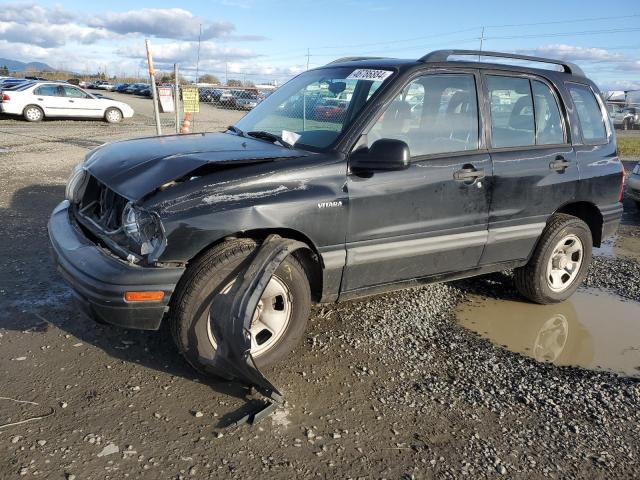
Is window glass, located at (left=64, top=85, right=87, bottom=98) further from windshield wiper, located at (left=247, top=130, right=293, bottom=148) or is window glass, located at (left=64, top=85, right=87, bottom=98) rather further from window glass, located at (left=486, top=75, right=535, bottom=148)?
window glass, located at (left=486, top=75, right=535, bottom=148)

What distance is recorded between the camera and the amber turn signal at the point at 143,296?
2.93 metres

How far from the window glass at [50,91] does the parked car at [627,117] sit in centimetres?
2541

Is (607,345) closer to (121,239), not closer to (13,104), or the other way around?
(121,239)

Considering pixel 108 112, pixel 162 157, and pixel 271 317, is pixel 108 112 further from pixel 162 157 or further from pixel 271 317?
pixel 271 317

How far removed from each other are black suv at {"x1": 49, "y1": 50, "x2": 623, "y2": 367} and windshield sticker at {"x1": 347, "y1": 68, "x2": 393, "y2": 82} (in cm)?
1

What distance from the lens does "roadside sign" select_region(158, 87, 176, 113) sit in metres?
11.9

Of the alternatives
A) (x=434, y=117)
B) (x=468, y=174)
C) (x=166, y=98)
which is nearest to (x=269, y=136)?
(x=434, y=117)

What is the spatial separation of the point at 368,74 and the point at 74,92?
20434 millimetres

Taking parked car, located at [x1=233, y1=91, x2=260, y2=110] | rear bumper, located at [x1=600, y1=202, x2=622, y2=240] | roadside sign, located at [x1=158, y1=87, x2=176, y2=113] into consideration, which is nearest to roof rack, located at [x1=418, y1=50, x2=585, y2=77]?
rear bumper, located at [x1=600, y1=202, x2=622, y2=240]

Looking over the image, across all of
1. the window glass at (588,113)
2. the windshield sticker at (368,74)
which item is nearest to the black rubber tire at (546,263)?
the window glass at (588,113)

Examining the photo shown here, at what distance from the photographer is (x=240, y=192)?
10.2ft

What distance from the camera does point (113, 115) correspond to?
2191 centimetres

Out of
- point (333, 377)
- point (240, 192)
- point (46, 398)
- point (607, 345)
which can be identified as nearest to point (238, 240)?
point (240, 192)

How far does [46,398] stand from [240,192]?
1615 mm
